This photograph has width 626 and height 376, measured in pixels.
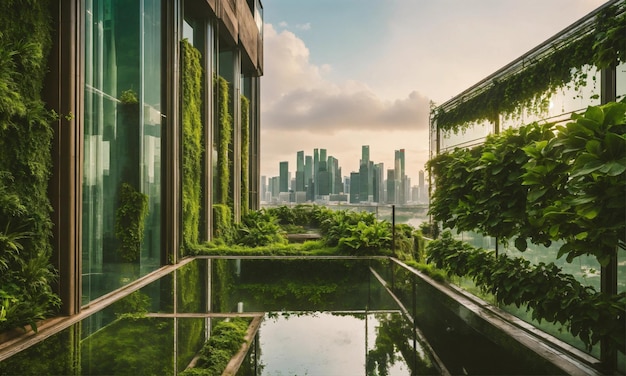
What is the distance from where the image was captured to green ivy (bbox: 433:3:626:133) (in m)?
3.21

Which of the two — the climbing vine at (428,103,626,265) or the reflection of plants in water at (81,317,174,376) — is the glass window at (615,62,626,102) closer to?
the climbing vine at (428,103,626,265)

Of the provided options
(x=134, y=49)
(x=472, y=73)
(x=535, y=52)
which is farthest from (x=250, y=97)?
(x=535, y=52)

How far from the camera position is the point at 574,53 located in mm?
4426

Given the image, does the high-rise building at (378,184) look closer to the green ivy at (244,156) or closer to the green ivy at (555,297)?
the green ivy at (244,156)

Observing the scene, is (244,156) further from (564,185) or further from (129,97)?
(564,185)

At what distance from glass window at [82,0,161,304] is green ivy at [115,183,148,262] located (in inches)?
0.7

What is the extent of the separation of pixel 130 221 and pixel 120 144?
1.42 meters

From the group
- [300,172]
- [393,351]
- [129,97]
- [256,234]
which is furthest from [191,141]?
[300,172]

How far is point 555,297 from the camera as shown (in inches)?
147

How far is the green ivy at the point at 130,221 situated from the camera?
677 cm

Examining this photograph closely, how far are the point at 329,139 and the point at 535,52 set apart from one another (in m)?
26.5

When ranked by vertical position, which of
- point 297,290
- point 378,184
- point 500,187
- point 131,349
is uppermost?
point 378,184

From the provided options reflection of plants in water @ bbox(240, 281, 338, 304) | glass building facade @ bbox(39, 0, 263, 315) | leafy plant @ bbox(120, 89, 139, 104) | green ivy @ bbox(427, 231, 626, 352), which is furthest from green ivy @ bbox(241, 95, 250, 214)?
green ivy @ bbox(427, 231, 626, 352)

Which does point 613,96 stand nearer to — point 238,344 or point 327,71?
point 238,344
